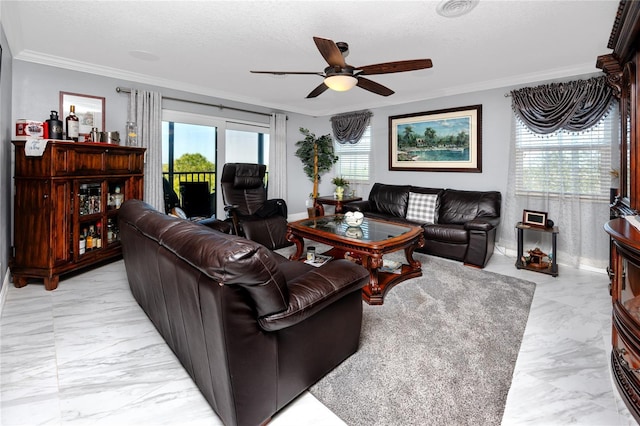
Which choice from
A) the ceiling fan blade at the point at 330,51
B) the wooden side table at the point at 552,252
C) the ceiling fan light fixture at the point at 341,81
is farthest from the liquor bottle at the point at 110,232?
the wooden side table at the point at 552,252

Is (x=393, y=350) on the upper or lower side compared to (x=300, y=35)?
lower

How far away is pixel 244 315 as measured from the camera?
4.11 ft

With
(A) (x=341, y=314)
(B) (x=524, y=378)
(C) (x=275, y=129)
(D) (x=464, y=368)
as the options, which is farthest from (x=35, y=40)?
(B) (x=524, y=378)

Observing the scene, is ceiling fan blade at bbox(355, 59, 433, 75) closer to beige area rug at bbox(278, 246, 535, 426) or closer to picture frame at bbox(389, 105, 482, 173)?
beige area rug at bbox(278, 246, 535, 426)

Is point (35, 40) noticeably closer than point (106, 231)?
Yes

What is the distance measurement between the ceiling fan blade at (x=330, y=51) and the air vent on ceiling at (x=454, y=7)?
0.82 m

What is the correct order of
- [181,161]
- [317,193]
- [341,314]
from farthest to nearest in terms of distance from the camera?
[317,193]
[181,161]
[341,314]

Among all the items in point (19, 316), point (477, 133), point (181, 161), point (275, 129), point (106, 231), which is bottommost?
point (19, 316)

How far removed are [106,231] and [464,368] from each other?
12.1ft

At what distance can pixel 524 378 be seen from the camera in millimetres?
1760

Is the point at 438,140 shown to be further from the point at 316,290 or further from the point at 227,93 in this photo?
the point at 316,290

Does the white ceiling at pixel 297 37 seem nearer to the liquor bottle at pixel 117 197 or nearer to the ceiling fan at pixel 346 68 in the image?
the ceiling fan at pixel 346 68

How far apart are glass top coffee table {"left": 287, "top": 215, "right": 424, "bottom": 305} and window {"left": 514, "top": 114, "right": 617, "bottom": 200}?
6.26ft

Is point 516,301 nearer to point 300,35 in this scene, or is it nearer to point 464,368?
point 464,368
